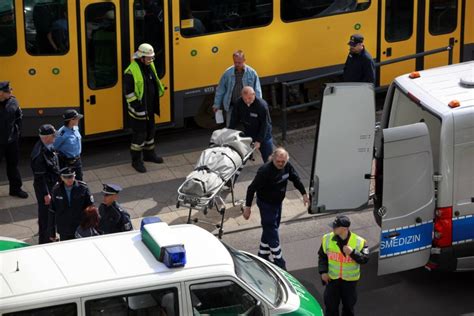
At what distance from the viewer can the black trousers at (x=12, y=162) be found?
14.2 m

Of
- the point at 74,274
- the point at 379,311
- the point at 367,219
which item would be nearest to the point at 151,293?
the point at 74,274

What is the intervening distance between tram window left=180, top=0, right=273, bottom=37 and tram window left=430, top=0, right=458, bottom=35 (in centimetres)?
292

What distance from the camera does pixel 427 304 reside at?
11.8 meters

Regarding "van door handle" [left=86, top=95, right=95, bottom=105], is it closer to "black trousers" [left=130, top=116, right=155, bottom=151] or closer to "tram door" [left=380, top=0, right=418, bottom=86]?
"black trousers" [left=130, top=116, right=155, bottom=151]

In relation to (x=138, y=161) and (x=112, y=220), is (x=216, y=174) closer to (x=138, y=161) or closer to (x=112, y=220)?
(x=112, y=220)

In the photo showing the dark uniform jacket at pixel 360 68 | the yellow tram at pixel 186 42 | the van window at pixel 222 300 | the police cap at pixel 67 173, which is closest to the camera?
the van window at pixel 222 300

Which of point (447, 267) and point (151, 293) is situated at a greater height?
point (151, 293)

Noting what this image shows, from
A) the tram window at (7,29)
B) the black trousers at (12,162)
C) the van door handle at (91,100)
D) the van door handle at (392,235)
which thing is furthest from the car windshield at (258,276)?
the tram window at (7,29)

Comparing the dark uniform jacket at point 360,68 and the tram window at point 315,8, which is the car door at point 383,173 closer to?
the dark uniform jacket at point 360,68

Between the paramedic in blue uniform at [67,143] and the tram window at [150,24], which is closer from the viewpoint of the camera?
the paramedic in blue uniform at [67,143]

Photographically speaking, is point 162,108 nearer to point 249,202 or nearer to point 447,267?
point 249,202

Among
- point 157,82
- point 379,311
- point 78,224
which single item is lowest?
point 379,311

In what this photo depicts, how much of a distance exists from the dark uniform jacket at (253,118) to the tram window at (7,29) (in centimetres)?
321

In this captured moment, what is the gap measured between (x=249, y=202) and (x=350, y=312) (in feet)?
6.39
